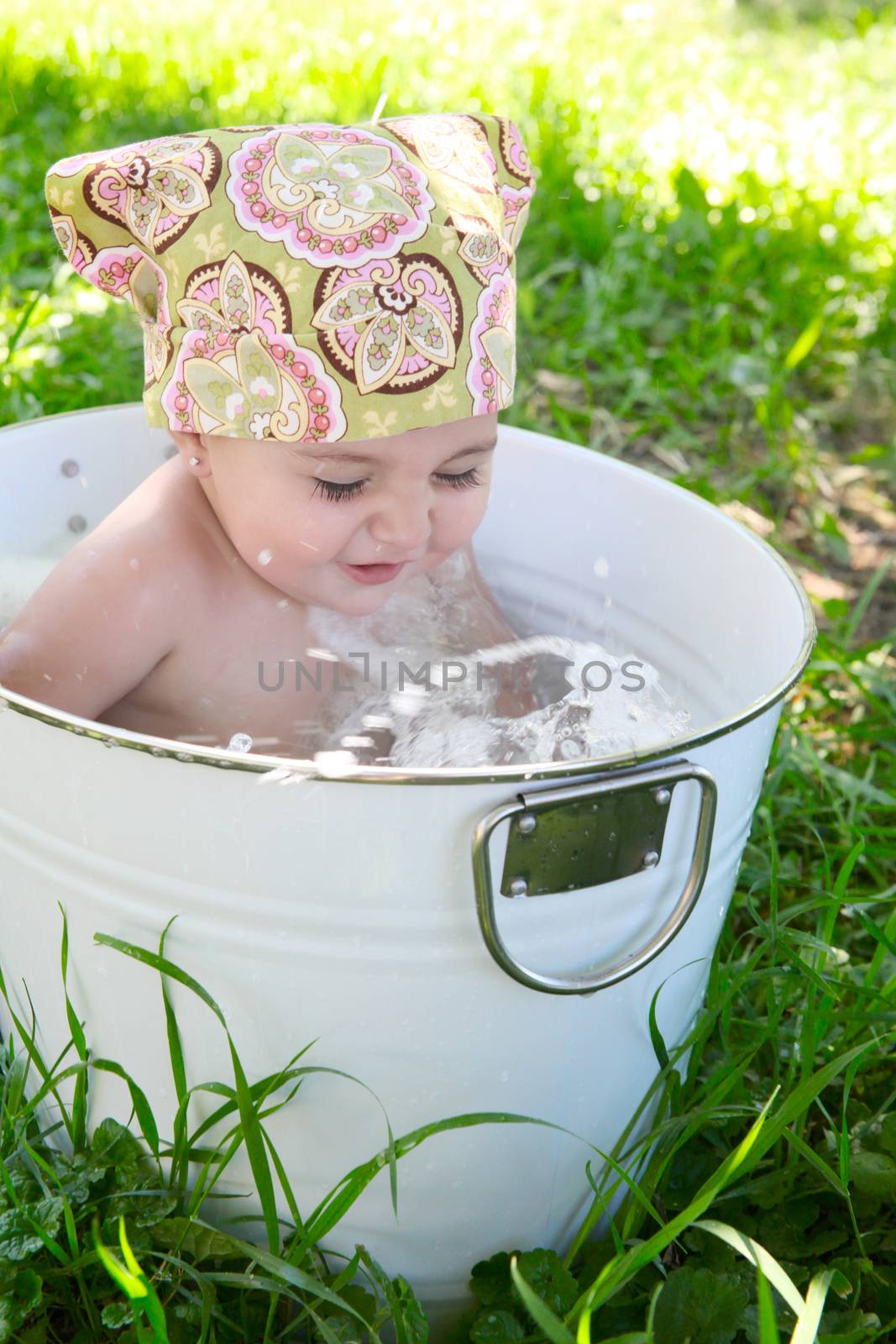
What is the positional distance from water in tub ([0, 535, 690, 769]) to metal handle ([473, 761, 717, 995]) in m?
0.28

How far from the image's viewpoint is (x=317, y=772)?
79cm

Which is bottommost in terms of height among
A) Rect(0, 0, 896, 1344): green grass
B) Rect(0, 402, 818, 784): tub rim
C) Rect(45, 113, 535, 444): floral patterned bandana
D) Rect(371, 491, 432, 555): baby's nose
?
Rect(0, 0, 896, 1344): green grass

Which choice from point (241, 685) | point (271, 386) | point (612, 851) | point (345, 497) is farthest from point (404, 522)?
point (612, 851)

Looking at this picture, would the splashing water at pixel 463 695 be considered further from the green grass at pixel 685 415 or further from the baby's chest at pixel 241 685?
the green grass at pixel 685 415

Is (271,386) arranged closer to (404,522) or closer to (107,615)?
(404,522)

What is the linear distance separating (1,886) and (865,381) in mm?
2130

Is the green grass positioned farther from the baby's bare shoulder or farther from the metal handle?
the baby's bare shoulder

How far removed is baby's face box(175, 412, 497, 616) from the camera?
115 cm

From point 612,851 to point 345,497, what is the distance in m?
0.44

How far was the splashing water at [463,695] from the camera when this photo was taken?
127 cm

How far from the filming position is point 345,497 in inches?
45.6

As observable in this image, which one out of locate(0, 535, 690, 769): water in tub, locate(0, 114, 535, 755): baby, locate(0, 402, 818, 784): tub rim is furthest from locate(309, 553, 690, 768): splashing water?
locate(0, 402, 818, 784): tub rim

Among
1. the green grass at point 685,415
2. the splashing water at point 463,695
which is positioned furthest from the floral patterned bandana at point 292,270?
the green grass at point 685,415

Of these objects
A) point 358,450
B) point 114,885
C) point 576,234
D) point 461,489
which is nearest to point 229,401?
point 358,450
